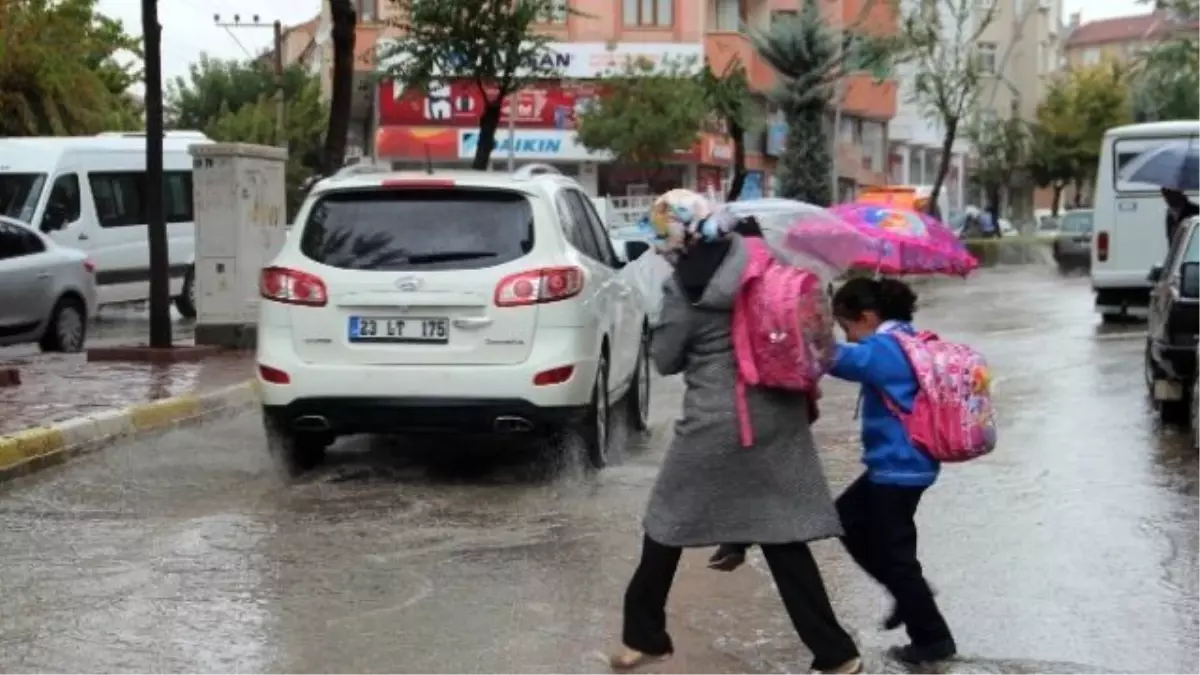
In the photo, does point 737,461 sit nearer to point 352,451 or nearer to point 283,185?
point 352,451

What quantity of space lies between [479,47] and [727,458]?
16704mm

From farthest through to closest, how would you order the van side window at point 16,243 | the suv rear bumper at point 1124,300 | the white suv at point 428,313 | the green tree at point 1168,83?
the green tree at point 1168,83
the suv rear bumper at point 1124,300
the van side window at point 16,243
the white suv at point 428,313

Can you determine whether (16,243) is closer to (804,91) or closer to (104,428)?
(104,428)

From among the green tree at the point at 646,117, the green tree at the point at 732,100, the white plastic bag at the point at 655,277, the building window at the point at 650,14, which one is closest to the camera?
the white plastic bag at the point at 655,277

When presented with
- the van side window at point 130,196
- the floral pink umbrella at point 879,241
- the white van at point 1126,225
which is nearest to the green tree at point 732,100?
the white van at point 1126,225

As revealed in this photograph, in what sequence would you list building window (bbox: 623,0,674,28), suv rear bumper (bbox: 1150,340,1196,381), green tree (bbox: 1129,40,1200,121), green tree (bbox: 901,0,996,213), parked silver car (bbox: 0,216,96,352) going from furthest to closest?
building window (bbox: 623,0,674,28) < green tree (bbox: 901,0,996,213) < green tree (bbox: 1129,40,1200,121) < parked silver car (bbox: 0,216,96,352) < suv rear bumper (bbox: 1150,340,1196,381)

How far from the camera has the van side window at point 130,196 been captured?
21344 mm

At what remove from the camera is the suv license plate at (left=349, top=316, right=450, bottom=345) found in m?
9.18

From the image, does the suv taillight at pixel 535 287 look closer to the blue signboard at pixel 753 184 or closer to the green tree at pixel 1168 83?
the green tree at pixel 1168 83

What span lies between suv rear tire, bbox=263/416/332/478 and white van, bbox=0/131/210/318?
36.2 ft

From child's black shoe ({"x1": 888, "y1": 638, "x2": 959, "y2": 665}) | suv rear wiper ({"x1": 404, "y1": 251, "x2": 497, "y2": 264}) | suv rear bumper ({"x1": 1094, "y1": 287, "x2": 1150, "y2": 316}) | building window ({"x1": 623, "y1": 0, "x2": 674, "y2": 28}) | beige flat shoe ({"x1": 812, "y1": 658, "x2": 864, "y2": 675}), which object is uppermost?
building window ({"x1": 623, "y1": 0, "x2": 674, "y2": 28})

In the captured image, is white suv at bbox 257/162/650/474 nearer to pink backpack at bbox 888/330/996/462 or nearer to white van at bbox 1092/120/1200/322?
pink backpack at bbox 888/330/996/462

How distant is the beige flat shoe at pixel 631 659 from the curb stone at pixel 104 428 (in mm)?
5181

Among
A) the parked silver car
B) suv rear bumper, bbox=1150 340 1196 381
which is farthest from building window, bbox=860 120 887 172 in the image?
suv rear bumper, bbox=1150 340 1196 381
